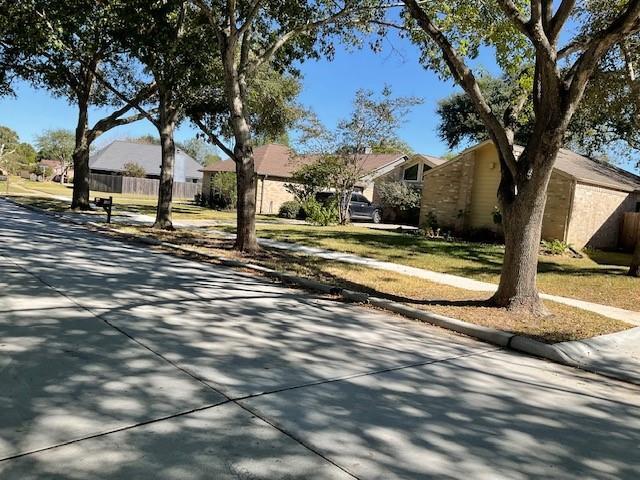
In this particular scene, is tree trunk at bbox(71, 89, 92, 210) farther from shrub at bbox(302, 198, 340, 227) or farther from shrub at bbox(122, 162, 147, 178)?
shrub at bbox(122, 162, 147, 178)

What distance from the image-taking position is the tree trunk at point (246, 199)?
42.0ft

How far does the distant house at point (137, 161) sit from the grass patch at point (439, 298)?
45.6 m

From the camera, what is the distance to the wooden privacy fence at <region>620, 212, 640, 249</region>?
21.0m

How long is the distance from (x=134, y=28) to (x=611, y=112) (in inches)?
545

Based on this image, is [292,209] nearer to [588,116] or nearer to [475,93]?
[588,116]

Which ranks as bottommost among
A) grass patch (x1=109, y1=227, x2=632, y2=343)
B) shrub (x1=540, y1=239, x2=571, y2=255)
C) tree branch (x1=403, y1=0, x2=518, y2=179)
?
grass patch (x1=109, y1=227, x2=632, y2=343)

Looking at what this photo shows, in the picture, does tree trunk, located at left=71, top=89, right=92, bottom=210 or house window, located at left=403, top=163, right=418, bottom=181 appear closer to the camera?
tree trunk, located at left=71, top=89, right=92, bottom=210

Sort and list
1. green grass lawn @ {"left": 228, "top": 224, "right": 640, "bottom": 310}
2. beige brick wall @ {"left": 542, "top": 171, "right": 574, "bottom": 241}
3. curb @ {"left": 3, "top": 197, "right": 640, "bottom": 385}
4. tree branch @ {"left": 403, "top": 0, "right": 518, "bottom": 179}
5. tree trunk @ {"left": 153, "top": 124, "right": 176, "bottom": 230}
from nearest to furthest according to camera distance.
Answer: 1. curb @ {"left": 3, "top": 197, "right": 640, "bottom": 385}
2. tree branch @ {"left": 403, "top": 0, "right": 518, "bottom": 179}
3. green grass lawn @ {"left": 228, "top": 224, "right": 640, "bottom": 310}
4. tree trunk @ {"left": 153, "top": 124, "right": 176, "bottom": 230}
5. beige brick wall @ {"left": 542, "top": 171, "right": 574, "bottom": 241}

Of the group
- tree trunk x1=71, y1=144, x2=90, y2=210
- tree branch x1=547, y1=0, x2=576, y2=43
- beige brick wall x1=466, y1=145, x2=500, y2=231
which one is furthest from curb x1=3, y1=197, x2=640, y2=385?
tree trunk x1=71, y1=144, x2=90, y2=210

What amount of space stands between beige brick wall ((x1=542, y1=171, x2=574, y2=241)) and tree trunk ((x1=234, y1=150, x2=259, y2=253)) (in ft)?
37.9

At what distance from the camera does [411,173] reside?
109 feet

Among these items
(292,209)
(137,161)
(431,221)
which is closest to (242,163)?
(431,221)

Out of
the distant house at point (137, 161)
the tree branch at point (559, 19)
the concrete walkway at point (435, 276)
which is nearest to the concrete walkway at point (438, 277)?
the concrete walkway at point (435, 276)

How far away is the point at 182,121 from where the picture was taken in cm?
2261
